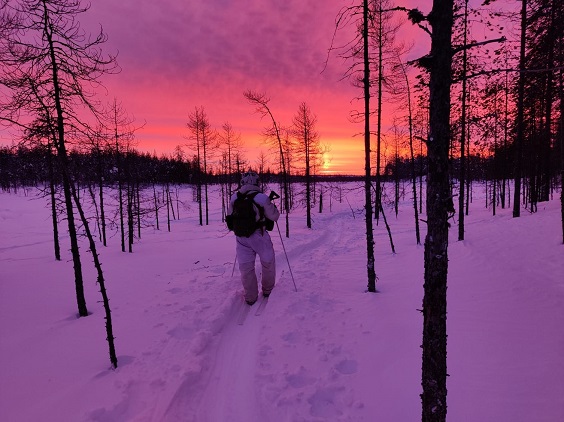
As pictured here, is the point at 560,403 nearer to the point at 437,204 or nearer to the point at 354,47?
the point at 437,204

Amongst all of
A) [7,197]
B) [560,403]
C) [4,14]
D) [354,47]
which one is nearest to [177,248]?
[4,14]

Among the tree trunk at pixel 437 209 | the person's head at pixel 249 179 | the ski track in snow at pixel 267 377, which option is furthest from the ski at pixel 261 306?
the tree trunk at pixel 437 209

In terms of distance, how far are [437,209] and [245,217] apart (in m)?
4.56

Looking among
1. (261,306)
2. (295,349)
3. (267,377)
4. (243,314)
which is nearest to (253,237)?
(261,306)

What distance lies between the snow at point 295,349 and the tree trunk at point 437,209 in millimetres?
853

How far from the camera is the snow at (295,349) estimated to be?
3.65 metres

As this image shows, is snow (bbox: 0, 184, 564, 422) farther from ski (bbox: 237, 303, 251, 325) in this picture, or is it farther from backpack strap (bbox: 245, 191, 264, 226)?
backpack strap (bbox: 245, 191, 264, 226)

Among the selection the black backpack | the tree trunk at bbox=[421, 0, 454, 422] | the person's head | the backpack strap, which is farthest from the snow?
the person's head

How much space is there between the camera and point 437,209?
2.75 m

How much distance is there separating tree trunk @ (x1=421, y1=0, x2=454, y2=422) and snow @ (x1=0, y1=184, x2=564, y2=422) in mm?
853

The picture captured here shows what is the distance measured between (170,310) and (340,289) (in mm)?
4277

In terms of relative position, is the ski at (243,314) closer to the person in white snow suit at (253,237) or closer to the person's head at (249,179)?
the person in white snow suit at (253,237)

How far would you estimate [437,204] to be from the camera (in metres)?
2.74

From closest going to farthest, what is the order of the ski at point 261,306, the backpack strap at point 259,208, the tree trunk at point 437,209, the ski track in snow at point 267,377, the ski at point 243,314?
the tree trunk at point 437,209 < the ski track in snow at point 267,377 < the ski at point 243,314 < the ski at point 261,306 < the backpack strap at point 259,208
